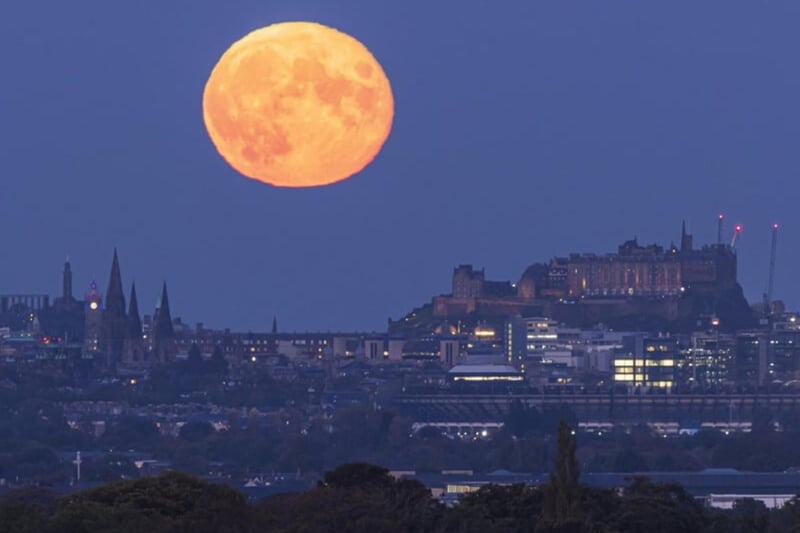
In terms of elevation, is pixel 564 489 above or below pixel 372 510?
above

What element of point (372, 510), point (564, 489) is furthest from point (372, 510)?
point (564, 489)

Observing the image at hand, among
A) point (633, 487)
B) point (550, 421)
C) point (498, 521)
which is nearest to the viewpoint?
point (498, 521)

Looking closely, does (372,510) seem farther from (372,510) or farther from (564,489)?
(564,489)

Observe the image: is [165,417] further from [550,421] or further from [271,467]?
[271,467]

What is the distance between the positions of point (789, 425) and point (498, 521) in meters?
115

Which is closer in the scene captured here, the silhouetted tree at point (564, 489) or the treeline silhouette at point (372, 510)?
the treeline silhouette at point (372, 510)

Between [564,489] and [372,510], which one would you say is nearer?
[564,489]

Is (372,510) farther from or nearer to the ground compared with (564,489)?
nearer to the ground

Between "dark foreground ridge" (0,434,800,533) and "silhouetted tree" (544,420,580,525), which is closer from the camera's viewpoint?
"dark foreground ridge" (0,434,800,533)

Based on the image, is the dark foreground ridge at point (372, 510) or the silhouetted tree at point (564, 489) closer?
the dark foreground ridge at point (372, 510)

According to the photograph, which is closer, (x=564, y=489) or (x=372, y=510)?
(x=564, y=489)

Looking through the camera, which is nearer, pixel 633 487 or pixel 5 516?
pixel 5 516

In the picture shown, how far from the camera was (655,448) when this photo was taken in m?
150

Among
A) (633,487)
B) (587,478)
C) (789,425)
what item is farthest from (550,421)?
(633,487)
